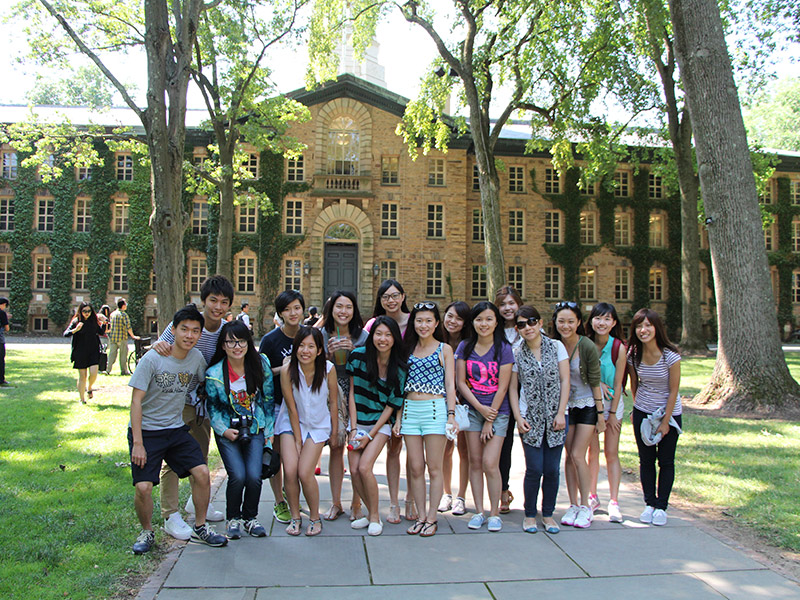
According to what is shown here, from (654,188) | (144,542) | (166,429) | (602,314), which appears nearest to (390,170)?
(654,188)

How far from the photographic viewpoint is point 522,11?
60.8 feet

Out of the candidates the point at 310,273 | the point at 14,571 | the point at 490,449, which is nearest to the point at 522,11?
the point at 310,273

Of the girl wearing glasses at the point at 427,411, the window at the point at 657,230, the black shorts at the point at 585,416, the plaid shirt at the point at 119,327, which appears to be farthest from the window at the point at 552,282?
the girl wearing glasses at the point at 427,411

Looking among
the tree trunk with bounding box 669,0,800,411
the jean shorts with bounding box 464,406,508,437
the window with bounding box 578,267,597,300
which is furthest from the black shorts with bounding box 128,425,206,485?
the window with bounding box 578,267,597,300

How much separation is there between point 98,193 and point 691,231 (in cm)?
Result: 2726

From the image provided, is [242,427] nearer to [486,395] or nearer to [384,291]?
[384,291]

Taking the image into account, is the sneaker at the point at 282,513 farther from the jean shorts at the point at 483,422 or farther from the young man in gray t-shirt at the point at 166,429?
the jean shorts at the point at 483,422

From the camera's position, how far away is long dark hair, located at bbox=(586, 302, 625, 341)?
211 inches

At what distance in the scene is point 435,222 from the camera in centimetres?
2992

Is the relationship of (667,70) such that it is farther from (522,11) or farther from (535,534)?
(535,534)

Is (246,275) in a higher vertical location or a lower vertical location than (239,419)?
higher

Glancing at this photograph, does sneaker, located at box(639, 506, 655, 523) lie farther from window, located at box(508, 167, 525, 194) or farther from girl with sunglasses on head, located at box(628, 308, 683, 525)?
window, located at box(508, 167, 525, 194)

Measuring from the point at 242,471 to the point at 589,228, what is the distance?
98.6 feet

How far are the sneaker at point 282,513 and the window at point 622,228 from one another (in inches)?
1187
